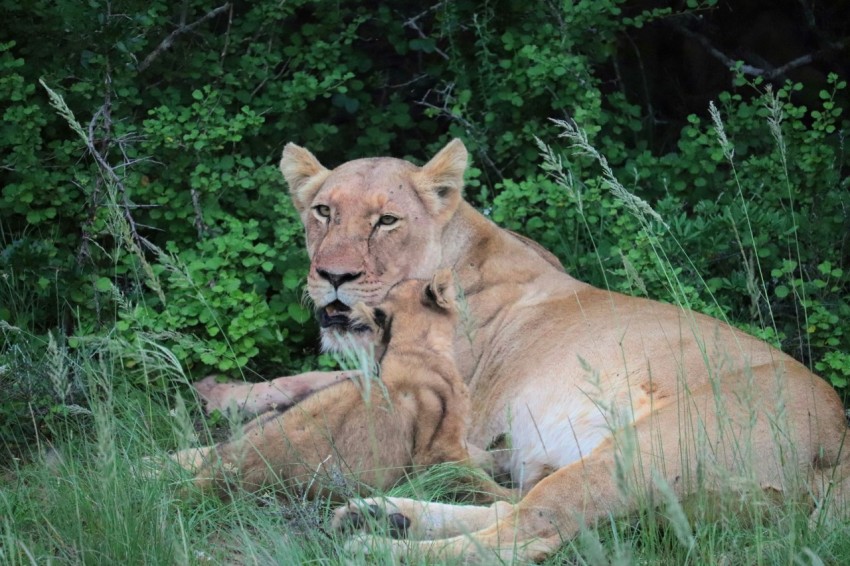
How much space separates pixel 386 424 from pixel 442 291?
1.92ft

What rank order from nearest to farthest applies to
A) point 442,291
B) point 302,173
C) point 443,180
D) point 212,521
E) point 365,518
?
point 365,518, point 212,521, point 442,291, point 443,180, point 302,173

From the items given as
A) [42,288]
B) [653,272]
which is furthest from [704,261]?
[42,288]

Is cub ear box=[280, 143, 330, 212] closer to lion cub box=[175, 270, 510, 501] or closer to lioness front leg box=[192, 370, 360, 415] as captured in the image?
lioness front leg box=[192, 370, 360, 415]

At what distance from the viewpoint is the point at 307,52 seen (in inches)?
271

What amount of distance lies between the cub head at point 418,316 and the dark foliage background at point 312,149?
37.1 inches

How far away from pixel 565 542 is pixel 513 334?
5.04 ft

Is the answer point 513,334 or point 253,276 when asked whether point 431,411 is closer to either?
point 513,334

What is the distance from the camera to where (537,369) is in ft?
15.6

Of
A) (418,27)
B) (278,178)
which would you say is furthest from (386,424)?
(418,27)

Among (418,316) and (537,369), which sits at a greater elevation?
(418,316)

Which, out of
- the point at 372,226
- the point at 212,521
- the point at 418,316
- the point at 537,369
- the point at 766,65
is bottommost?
the point at 212,521

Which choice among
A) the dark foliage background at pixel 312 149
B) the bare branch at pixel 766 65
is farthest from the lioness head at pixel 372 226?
the bare branch at pixel 766 65

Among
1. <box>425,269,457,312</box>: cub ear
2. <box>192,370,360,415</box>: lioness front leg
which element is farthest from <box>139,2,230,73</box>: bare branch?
<box>425,269,457,312</box>: cub ear

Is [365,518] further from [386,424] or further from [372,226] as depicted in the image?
[372,226]
